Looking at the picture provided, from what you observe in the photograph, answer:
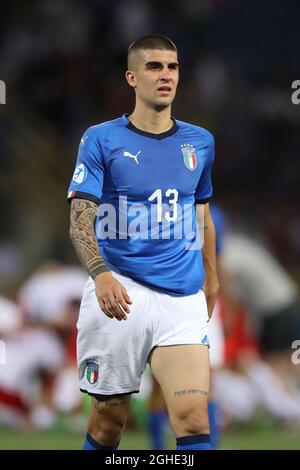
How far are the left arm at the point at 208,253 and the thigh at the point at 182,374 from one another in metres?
0.48

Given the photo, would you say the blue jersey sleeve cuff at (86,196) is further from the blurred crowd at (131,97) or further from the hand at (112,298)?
the blurred crowd at (131,97)

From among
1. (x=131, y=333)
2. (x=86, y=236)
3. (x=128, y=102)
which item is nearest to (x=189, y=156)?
(x=86, y=236)

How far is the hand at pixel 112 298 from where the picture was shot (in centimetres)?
527

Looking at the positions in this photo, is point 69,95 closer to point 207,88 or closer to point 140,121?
point 207,88

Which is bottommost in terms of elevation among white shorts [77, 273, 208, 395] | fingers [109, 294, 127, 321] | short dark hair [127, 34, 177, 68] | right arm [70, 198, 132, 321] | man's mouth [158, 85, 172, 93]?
white shorts [77, 273, 208, 395]

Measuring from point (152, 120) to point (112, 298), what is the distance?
1.06m

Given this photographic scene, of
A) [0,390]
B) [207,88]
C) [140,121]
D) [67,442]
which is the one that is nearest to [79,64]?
[207,88]

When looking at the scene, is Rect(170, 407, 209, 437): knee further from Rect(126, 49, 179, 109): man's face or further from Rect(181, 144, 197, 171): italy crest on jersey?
Rect(126, 49, 179, 109): man's face

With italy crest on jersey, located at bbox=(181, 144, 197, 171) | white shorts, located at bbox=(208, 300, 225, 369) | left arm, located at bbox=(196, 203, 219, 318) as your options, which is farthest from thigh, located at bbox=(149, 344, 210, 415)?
white shorts, located at bbox=(208, 300, 225, 369)

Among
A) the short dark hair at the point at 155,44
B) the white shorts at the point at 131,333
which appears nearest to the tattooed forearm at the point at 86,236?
the white shorts at the point at 131,333

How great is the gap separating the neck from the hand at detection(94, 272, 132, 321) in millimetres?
929

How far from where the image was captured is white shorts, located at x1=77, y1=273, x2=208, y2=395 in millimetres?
5758

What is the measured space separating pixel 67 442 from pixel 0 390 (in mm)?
1137

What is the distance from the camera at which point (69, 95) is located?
14.4 meters
